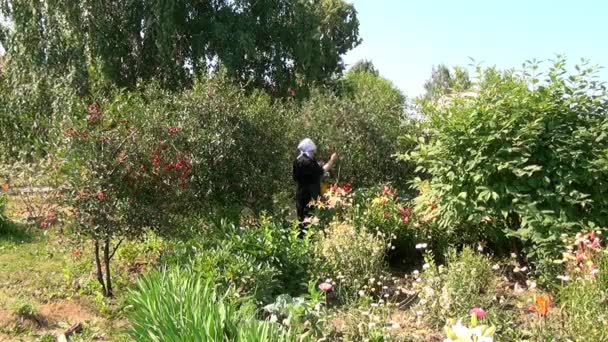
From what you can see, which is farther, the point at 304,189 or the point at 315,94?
the point at 315,94

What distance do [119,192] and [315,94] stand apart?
250 inches

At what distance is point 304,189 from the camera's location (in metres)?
7.14

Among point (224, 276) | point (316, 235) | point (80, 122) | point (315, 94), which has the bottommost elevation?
point (224, 276)

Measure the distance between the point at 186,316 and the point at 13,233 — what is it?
659cm

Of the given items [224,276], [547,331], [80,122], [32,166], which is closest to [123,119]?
[80,122]

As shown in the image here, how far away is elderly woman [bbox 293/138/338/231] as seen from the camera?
7073mm

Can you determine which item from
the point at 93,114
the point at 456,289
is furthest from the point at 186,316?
the point at 93,114

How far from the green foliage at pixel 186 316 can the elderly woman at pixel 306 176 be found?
3.51 metres

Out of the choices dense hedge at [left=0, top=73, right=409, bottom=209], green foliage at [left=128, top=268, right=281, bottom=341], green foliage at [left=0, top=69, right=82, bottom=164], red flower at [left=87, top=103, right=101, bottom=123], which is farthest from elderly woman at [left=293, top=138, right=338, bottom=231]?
green foliage at [left=0, top=69, right=82, bottom=164]

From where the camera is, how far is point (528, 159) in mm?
4902

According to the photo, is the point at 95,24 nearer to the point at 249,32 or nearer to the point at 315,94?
the point at 249,32

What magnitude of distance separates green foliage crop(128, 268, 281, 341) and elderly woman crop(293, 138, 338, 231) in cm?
351

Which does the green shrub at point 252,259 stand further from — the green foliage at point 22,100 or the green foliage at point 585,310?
the green foliage at point 22,100

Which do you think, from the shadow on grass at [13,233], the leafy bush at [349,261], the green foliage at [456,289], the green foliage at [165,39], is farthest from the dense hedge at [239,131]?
the green foliage at [456,289]
